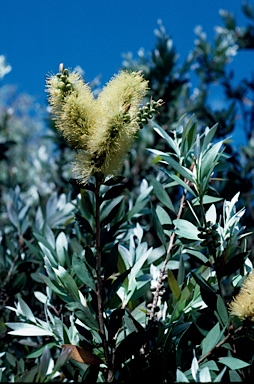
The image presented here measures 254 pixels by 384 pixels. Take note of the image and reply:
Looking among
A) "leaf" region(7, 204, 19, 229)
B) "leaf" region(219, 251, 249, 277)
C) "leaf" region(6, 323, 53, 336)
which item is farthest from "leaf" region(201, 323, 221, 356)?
"leaf" region(7, 204, 19, 229)

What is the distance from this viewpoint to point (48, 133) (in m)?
A: 3.04

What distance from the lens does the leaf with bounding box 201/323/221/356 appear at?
0.78 m

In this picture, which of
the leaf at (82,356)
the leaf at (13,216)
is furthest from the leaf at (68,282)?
the leaf at (13,216)

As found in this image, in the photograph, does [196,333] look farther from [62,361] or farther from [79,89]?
[79,89]

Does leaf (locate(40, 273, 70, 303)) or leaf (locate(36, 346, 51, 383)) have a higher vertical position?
leaf (locate(40, 273, 70, 303))

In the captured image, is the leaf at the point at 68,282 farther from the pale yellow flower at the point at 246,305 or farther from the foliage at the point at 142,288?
the pale yellow flower at the point at 246,305

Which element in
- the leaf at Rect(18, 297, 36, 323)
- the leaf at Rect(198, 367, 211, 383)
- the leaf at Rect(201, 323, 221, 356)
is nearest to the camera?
the leaf at Rect(198, 367, 211, 383)

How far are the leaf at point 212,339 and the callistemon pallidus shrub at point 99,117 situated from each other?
1.01 feet

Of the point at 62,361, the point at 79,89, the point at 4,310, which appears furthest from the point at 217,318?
the point at 4,310

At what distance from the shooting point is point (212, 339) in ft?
2.57

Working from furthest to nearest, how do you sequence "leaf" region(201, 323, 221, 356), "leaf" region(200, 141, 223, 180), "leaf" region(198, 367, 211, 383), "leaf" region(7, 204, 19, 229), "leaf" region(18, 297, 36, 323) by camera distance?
"leaf" region(7, 204, 19, 229), "leaf" region(18, 297, 36, 323), "leaf" region(200, 141, 223, 180), "leaf" region(201, 323, 221, 356), "leaf" region(198, 367, 211, 383)

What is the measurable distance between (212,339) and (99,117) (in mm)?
411

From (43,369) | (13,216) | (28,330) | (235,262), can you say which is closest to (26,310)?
(28,330)

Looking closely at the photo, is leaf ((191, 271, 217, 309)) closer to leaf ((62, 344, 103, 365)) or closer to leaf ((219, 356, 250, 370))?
leaf ((219, 356, 250, 370))
